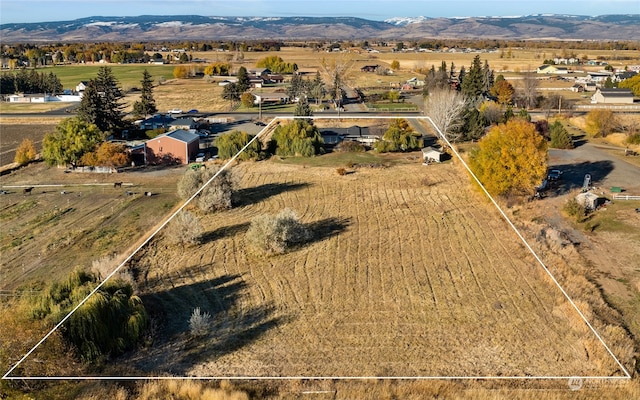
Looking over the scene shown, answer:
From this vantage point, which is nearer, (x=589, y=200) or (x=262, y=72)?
(x=589, y=200)

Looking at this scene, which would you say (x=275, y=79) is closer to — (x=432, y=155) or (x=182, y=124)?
(x=182, y=124)

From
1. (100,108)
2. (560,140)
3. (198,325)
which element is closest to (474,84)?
(560,140)

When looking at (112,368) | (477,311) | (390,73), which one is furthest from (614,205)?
(390,73)

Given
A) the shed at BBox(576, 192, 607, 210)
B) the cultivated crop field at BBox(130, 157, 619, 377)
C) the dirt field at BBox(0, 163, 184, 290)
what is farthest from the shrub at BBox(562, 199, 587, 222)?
the dirt field at BBox(0, 163, 184, 290)

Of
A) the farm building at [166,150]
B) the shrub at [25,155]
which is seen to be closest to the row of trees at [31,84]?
the shrub at [25,155]

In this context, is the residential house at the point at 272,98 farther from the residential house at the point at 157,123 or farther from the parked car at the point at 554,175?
the parked car at the point at 554,175

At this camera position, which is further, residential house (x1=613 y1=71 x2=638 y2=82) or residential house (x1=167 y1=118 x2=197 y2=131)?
residential house (x1=613 y1=71 x2=638 y2=82)

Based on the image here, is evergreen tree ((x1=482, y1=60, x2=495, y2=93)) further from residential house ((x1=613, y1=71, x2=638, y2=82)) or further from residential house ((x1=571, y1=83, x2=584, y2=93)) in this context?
residential house ((x1=613, y1=71, x2=638, y2=82))
